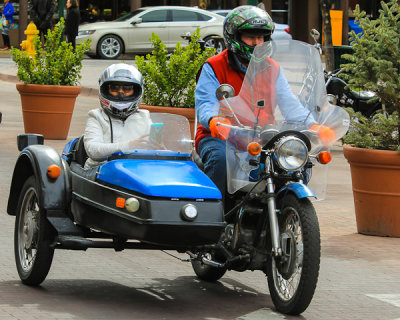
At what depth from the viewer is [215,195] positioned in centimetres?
599

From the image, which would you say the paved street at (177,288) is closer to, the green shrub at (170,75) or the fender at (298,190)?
the fender at (298,190)

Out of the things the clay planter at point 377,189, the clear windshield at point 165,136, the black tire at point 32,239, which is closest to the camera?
the black tire at point 32,239

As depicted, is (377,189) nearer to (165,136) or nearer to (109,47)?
(165,136)

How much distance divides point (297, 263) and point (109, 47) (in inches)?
953

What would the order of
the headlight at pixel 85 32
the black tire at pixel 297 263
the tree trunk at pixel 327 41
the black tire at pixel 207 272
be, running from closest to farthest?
the black tire at pixel 297 263 → the black tire at pixel 207 272 → the tree trunk at pixel 327 41 → the headlight at pixel 85 32

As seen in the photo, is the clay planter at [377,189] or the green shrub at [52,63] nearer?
the clay planter at [377,189]

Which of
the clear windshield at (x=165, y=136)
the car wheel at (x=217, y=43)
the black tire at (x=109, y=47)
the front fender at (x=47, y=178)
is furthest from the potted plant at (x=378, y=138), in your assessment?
the black tire at (x=109, y=47)

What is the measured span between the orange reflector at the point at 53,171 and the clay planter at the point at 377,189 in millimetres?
3439

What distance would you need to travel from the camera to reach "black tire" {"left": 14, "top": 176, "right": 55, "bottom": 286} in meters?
6.43

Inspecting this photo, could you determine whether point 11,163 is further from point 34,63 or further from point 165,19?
point 165,19

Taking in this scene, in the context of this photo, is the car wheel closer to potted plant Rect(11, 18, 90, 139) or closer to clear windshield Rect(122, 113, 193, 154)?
potted plant Rect(11, 18, 90, 139)

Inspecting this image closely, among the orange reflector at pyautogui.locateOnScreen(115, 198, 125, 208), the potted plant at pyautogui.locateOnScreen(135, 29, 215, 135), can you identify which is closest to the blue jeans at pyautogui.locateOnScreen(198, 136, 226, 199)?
the orange reflector at pyautogui.locateOnScreen(115, 198, 125, 208)

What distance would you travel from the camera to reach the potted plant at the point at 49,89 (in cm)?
1438

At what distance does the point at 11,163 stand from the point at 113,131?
228 inches
